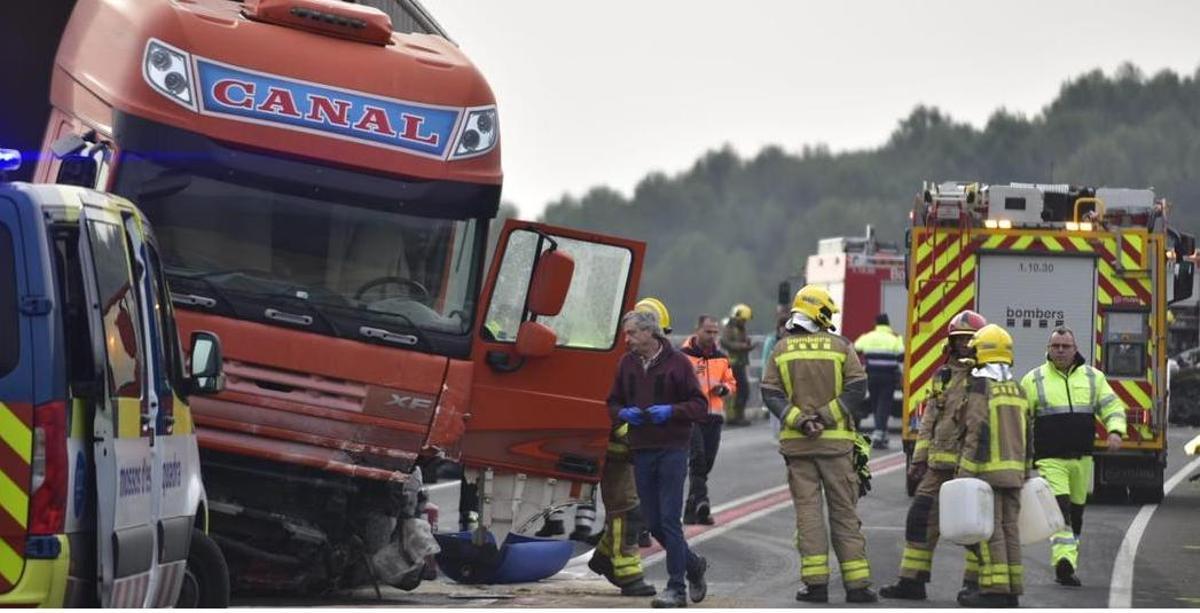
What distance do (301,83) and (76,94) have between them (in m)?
1.49

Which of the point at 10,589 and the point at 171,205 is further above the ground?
the point at 171,205

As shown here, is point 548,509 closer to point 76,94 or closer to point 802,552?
point 802,552

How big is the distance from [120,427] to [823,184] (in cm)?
6362

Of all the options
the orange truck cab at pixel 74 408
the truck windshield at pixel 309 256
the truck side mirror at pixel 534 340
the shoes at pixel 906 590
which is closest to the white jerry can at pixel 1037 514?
the shoes at pixel 906 590

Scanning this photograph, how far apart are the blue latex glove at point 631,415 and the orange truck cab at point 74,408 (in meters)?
4.38

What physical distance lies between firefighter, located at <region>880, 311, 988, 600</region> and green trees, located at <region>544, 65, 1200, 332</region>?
4657 cm

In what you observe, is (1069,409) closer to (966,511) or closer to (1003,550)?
(1003,550)

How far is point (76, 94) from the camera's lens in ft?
45.1

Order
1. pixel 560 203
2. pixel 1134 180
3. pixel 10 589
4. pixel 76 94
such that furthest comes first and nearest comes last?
pixel 560 203
pixel 1134 180
pixel 76 94
pixel 10 589

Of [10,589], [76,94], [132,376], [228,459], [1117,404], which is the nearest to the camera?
[10,589]

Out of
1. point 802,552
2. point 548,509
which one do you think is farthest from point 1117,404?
point 548,509

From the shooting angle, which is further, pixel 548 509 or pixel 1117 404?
pixel 1117 404

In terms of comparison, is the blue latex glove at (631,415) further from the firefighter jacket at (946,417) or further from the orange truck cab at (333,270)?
the firefighter jacket at (946,417)

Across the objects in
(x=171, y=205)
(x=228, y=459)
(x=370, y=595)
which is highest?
(x=171, y=205)
